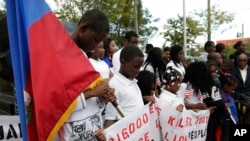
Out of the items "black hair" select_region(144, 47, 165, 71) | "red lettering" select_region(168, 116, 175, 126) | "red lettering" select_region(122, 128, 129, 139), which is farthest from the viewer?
"black hair" select_region(144, 47, 165, 71)

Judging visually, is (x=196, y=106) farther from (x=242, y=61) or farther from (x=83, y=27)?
(x=83, y=27)

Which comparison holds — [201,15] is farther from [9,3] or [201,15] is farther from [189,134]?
[9,3]

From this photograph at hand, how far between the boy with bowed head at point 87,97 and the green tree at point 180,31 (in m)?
27.4

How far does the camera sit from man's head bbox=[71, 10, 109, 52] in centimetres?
271

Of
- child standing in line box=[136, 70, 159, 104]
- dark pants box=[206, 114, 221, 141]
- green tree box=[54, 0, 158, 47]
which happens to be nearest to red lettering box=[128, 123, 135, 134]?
child standing in line box=[136, 70, 159, 104]

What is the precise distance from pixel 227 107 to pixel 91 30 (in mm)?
3859

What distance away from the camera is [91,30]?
271 centimetres

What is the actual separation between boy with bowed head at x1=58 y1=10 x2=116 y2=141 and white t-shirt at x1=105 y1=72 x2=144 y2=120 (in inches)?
36.0

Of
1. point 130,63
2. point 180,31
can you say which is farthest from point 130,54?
point 180,31

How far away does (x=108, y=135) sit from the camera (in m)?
3.44

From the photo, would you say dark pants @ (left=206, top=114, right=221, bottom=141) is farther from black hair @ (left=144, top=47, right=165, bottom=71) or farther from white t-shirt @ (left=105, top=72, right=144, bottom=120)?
white t-shirt @ (left=105, top=72, right=144, bottom=120)

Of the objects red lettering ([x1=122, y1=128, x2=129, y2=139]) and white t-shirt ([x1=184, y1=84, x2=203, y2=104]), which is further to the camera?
white t-shirt ([x1=184, y1=84, x2=203, y2=104])

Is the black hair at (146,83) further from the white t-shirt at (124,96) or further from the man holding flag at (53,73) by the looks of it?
the man holding flag at (53,73)

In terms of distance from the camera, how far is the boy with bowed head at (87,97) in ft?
8.89
